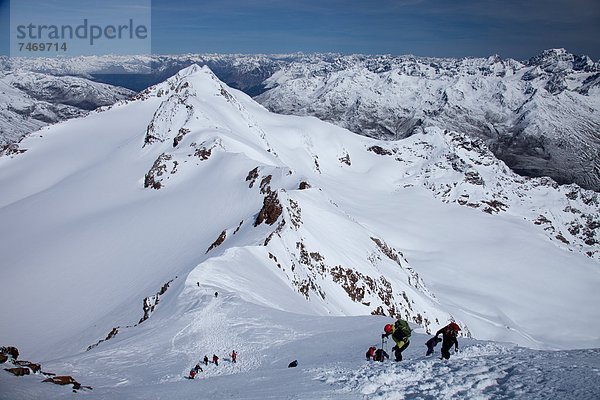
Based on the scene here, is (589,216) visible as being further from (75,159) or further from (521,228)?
(75,159)

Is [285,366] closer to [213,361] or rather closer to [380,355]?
[213,361]

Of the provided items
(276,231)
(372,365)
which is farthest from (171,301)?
(372,365)

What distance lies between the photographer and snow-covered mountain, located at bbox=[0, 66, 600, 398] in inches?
768

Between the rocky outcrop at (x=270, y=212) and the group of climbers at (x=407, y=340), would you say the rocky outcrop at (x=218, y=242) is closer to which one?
the rocky outcrop at (x=270, y=212)

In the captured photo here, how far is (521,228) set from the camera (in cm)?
15150

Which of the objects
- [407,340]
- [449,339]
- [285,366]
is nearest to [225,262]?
[285,366]

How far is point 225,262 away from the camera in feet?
104

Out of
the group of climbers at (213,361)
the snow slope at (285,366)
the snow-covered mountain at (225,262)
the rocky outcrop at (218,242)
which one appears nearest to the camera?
the snow slope at (285,366)

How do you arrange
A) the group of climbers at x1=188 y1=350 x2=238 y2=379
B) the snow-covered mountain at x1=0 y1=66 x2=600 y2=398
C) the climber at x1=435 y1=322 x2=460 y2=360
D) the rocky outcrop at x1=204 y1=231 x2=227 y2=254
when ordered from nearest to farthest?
the climber at x1=435 y1=322 x2=460 y2=360 < the group of climbers at x1=188 y1=350 x2=238 y2=379 < the snow-covered mountain at x1=0 y1=66 x2=600 y2=398 < the rocky outcrop at x1=204 y1=231 x2=227 y2=254

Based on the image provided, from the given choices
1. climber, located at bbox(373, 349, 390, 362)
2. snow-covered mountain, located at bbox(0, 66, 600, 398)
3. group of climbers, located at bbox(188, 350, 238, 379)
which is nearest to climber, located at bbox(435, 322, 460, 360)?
snow-covered mountain, located at bbox(0, 66, 600, 398)

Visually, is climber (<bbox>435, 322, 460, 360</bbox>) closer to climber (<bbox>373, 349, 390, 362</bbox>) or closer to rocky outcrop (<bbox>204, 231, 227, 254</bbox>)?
climber (<bbox>373, 349, 390, 362</bbox>)

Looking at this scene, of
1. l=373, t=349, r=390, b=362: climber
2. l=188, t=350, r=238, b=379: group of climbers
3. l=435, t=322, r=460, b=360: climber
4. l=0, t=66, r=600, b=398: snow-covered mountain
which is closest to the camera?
l=435, t=322, r=460, b=360: climber

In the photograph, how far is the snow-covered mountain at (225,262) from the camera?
64.0ft

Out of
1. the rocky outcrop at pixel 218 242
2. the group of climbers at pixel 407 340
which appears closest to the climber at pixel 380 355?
the group of climbers at pixel 407 340
